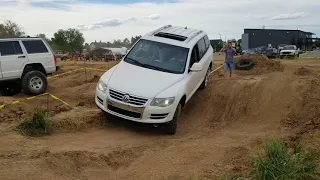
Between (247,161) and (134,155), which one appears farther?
(134,155)

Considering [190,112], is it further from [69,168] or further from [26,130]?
[69,168]

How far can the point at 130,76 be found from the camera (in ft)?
26.3

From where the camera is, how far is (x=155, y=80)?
Answer: 25.7 feet

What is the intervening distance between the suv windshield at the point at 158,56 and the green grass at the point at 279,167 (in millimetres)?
3893

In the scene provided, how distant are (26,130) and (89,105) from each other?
9.80 ft

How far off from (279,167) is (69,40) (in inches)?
3408

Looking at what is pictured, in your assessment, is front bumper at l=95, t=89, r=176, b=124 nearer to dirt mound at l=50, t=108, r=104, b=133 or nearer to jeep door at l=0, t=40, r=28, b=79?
dirt mound at l=50, t=108, r=104, b=133

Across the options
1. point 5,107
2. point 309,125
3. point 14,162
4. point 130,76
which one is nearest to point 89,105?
point 5,107

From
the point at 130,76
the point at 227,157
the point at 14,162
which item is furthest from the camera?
the point at 130,76

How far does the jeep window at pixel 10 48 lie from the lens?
11.2 meters

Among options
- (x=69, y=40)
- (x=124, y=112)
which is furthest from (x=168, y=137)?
(x=69, y=40)

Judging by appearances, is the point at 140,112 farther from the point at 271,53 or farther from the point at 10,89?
the point at 271,53

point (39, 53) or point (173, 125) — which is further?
point (39, 53)

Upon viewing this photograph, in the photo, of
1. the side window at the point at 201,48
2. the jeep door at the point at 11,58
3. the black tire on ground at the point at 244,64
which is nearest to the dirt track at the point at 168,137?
the jeep door at the point at 11,58
